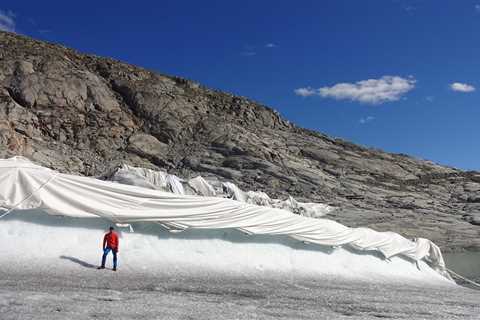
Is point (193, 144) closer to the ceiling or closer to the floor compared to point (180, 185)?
closer to the ceiling

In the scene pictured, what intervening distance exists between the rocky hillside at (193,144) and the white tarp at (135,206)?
9.47 meters

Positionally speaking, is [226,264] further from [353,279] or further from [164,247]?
[353,279]

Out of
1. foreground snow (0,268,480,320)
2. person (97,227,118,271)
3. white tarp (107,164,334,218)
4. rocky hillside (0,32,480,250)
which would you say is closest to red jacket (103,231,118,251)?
person (97,227,118,271)

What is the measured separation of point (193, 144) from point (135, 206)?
22915 mm

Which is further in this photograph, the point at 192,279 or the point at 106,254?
the point at 192,279

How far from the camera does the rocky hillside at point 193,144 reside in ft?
100

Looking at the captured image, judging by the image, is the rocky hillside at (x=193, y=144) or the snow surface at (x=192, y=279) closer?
the snow surface at (x=192, y=279)

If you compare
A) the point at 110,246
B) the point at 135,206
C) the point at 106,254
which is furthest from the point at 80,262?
the point at 135,206

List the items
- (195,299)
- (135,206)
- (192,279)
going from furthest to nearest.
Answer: (135,206)
(192,279)
(195,299)

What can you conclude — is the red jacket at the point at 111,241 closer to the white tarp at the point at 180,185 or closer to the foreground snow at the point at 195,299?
the foreground snow at the point at 195,299

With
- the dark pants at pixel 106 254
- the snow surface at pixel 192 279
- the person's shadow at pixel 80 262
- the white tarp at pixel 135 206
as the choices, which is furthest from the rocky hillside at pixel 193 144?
the person's shadow at pixel 80 262

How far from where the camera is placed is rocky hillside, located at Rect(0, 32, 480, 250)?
30578 mm

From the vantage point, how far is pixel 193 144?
122 ft

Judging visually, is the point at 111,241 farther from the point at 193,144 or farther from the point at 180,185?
the point at 193,144
